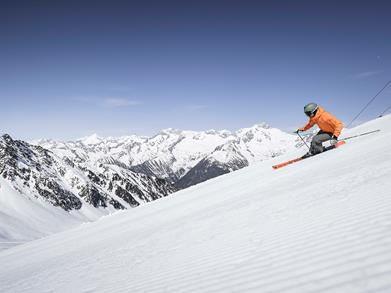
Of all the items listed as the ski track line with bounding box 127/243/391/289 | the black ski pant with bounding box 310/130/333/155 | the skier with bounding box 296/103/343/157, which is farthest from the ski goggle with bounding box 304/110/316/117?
the ski track line with bounding box 127/243/391/289

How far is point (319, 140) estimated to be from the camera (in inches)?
682

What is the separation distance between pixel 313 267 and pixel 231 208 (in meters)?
7.00

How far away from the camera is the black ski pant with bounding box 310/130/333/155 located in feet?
55.8

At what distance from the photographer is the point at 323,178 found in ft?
36.3

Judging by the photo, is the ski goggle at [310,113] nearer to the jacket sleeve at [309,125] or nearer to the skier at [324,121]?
the skier at [324,121]

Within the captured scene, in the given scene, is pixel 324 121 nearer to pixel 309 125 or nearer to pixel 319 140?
pixel 309 125

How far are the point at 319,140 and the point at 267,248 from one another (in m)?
12.2

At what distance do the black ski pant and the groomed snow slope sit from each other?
3.35 m

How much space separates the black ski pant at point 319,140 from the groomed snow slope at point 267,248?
132 inches

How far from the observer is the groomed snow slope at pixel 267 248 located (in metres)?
4.53

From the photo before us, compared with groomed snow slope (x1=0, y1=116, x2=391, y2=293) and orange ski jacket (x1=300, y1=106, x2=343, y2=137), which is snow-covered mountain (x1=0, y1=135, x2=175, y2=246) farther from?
groomed snow slope (x1=0, y1=116, x2=391, y2=293)

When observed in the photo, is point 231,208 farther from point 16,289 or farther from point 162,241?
point 16,289

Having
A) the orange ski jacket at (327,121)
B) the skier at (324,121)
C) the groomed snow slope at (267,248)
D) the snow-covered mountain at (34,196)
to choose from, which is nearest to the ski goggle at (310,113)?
the skier at (324,121)

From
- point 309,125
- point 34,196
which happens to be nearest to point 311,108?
point 309,125
